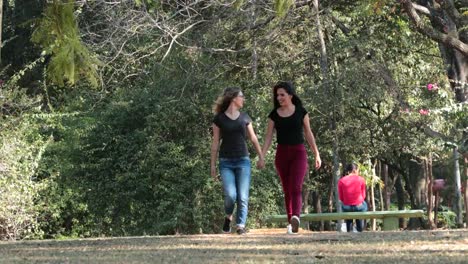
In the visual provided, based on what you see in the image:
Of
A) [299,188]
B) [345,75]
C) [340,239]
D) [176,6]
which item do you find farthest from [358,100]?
[340,239]

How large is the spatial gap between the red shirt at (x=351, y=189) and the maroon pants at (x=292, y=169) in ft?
12.2

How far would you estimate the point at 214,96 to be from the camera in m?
21.3

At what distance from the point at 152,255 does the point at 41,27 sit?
372 centimetres

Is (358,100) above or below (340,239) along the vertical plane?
above

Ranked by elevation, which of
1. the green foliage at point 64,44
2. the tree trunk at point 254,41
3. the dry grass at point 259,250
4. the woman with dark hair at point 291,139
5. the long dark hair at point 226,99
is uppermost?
the tree trunk at point 254,41

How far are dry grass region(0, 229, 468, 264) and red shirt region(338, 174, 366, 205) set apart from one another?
4861 mm

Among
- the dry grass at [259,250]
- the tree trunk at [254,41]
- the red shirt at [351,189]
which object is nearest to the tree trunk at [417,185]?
the tree trunk at [254,41]

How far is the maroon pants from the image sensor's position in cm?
1134

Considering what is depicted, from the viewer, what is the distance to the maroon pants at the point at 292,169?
11.3m

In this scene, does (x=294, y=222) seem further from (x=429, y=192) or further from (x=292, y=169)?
(x=429, y=192)

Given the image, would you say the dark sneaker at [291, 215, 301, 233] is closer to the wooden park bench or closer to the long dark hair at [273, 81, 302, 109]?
the long dark hair at [273, 81, 302, 109]

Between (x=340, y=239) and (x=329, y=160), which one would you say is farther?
(x=329, y=160)

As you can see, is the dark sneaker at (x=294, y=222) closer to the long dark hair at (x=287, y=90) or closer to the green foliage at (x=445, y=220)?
the long dark hair at (x=287, y=90)

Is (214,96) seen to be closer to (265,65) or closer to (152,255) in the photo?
(265,65)
